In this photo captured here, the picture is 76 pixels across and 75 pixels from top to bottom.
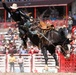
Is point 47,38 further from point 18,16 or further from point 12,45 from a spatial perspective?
point 12,45

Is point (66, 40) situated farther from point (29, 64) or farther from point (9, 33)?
point (9, 33)

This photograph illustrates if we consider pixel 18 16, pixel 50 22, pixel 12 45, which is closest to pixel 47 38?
pixel 18 16

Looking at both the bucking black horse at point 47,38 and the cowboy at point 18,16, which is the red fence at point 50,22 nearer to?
the bucking black horse at point 47,38

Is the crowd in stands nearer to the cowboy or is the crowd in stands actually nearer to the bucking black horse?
the bucking black horse

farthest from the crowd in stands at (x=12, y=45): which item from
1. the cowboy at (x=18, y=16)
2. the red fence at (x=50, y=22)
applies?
the cowboy at (x=18, y=16)

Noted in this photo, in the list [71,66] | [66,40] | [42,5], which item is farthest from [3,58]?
[42,5]

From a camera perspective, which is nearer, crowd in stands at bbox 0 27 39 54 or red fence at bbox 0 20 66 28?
crowd in stands at bbox 0 27 39 54

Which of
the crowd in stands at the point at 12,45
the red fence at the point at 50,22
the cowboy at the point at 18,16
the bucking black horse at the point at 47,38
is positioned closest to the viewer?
the cowboy at the point at 18,16

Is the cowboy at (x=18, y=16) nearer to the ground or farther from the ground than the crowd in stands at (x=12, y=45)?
farther from the ground

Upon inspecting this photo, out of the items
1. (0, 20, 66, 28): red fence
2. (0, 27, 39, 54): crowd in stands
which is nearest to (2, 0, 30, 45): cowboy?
(0, 27, 39, 54): crowd in stands

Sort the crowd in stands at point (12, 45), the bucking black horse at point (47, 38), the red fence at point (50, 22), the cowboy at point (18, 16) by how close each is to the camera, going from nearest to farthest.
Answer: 1. the cowboy at point (18, 16)
2. the bucking black horse at point (47, 38)
3. the crowd in stands at point (12, 45)
4. the red fence at point (50, 22)

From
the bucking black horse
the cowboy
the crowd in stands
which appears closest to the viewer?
the cowboy

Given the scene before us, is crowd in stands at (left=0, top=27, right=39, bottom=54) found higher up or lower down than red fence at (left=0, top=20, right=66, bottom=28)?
lower down

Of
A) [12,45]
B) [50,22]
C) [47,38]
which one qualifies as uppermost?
[50,22]
